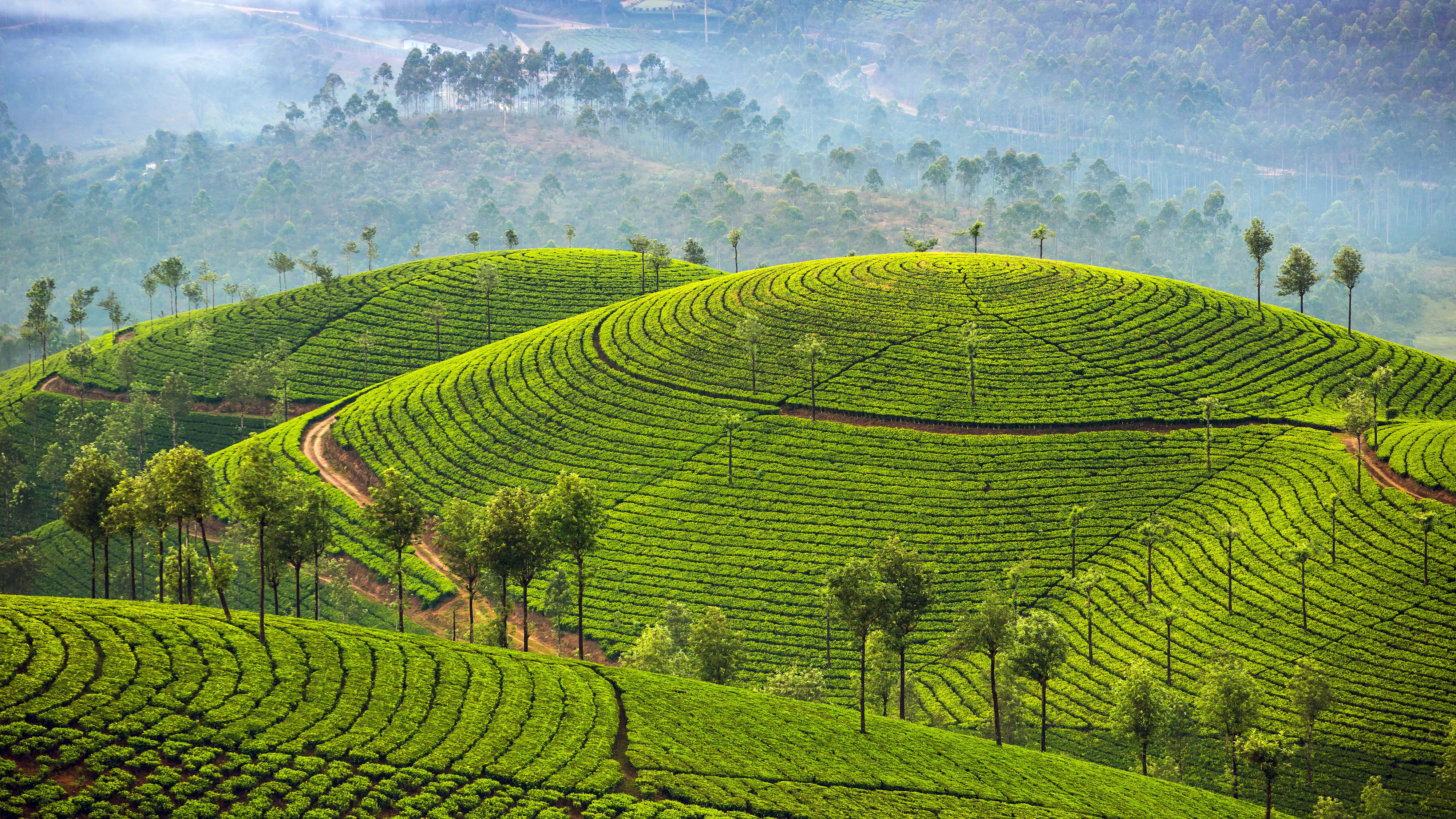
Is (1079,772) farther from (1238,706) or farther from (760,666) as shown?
(760,666)

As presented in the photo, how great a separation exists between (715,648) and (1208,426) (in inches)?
2235

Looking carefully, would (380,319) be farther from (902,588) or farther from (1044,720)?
(1044,720)

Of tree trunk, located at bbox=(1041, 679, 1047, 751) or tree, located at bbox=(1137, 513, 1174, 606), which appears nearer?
tree trunk, located at bbox=(1041, 679, 1047, 751)

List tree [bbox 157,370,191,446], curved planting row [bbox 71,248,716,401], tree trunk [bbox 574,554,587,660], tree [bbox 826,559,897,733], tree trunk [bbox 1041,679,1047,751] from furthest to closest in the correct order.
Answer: curved planting row [bbox 71,248,716,401] → tree [bbox 157,370,191,446] → tree trunk [bbox 574,554,587,660] → tree trunk [bbox 1041,679,1047,751] → tree [bbox 826,559,897,733]

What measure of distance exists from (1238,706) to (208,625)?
62.1 m

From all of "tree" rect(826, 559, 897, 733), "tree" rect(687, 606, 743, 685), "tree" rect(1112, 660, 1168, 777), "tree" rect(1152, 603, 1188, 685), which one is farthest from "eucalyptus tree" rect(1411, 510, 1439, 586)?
"tree" rect(687, 606, 743, 685)

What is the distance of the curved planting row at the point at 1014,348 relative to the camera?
105 metres

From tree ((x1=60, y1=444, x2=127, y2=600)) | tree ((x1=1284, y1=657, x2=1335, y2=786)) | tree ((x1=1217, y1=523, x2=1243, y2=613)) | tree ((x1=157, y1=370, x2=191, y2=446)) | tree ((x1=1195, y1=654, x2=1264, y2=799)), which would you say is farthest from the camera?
tree ((x1=157, y1=370, x2=191, y2=446))

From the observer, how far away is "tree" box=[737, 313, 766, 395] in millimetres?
109062

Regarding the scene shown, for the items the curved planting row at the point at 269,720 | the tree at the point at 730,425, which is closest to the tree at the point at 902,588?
the curved planting row at the point at 269,720

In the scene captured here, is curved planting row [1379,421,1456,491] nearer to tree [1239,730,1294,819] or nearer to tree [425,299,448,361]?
tree [1239,730,1294,819]

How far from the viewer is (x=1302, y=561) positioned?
74438mm

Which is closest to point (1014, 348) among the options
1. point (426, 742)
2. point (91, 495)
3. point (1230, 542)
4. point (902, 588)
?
point (1230, 542)

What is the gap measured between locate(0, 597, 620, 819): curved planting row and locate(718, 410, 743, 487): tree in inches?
1688
